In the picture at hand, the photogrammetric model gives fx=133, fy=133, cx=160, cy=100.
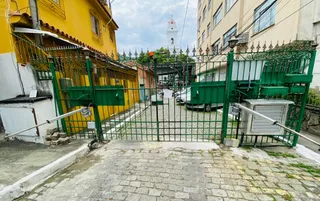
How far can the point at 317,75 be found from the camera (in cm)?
494

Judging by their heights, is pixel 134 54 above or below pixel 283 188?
above

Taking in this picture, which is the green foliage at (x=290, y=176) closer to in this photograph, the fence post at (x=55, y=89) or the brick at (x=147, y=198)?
the brick at (x=147, y=198)

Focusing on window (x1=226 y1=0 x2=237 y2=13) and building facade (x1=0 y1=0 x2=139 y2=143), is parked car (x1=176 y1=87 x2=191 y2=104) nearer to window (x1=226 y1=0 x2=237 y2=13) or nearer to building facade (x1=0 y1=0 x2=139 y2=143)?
building facade (x1=0 y1=0 x2=139 y2=143)

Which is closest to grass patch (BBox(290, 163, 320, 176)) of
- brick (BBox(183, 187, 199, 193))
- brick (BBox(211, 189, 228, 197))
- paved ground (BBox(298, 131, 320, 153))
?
paved ground (BBox(298, 131, 320, 153))

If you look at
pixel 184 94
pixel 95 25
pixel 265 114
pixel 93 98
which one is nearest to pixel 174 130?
pixel 265 114

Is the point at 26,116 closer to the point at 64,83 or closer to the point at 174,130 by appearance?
the point at 64,83

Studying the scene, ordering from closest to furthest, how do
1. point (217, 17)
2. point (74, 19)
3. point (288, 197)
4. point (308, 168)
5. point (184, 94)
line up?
1. point (288, 197)
2. point (308, 168)
3. point (74, 19)
4. point (184, 94)
5. point (217, 17)

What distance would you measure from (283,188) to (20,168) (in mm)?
4455

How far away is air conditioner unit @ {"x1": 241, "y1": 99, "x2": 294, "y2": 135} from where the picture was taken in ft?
9.64

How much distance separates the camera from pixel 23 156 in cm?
281

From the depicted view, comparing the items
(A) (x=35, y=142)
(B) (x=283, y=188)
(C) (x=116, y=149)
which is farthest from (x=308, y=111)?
(A) (x=35, y=142)

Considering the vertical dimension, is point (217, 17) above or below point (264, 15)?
above

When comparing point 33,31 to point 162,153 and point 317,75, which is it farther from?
point 317,75

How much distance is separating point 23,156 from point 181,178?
3296 millimetres
